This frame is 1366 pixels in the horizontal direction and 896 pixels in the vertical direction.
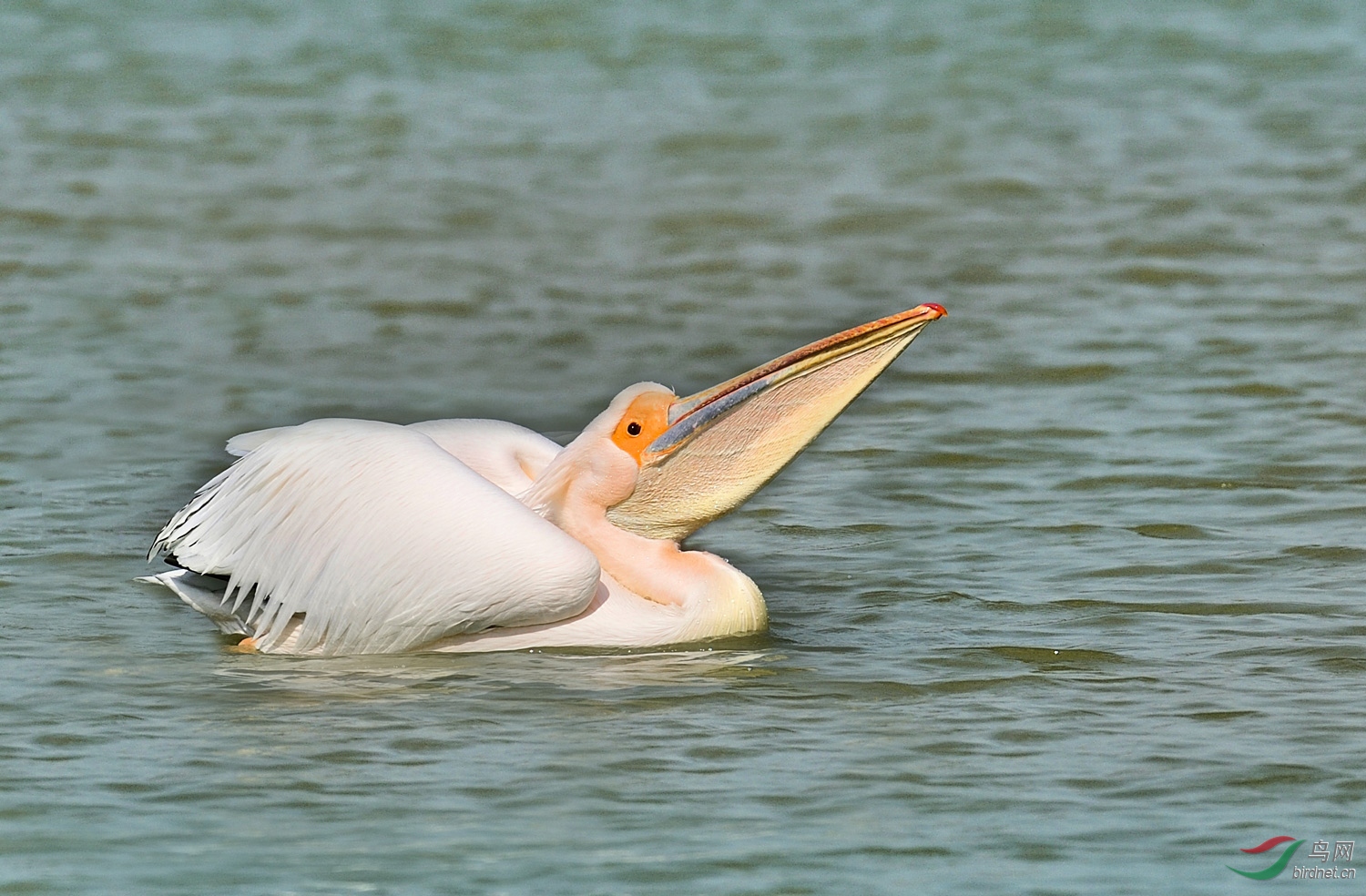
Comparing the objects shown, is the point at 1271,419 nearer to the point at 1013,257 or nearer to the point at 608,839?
the point at 1013,257

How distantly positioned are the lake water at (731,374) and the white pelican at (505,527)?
124mm

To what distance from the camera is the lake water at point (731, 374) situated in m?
4.09

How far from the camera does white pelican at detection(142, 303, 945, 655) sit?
5094 mm

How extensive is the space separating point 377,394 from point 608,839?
411 cm

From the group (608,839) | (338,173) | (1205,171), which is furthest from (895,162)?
(608,839)

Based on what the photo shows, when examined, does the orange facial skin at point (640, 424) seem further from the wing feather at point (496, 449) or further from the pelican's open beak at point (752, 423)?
the wing feather at point (496, 449)

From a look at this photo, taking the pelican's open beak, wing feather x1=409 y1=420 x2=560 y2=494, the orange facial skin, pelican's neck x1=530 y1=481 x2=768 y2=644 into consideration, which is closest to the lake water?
pelican's neck x1=530 y1=481 x2=768 y2=644

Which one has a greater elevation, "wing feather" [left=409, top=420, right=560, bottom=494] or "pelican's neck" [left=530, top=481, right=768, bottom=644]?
"wing feather" [left=409, top=420, right=560, bottom=494]

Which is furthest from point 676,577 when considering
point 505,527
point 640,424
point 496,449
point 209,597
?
point 209,597

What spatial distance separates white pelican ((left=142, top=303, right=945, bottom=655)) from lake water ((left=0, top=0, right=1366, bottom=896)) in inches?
4.9

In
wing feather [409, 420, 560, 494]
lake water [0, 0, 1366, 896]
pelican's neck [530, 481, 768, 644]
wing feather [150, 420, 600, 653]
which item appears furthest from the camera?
wing feather [409, 420, 560, 494]

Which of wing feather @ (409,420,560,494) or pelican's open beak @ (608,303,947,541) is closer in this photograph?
pelican's open beak @ (608,303,947,541)

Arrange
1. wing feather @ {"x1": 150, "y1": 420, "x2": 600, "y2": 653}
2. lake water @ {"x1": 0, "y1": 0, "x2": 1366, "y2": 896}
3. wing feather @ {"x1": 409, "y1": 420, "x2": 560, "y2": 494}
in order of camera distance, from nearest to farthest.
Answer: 1. lake water @ {"x1": 0, "y1": 0, "x2": 1366, "y2": 896}
2. wing feather @ {"x1": 150, "y1": 420, "x2": 600, "y2": 653}
3. wing feather @ {"x1": 409, "y1": 420, "x2": 560, "y2": 494}

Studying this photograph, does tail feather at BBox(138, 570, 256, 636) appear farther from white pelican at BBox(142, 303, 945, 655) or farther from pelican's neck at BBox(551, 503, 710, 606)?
pelican's neck at BBox(551, 503, 710, 606)
